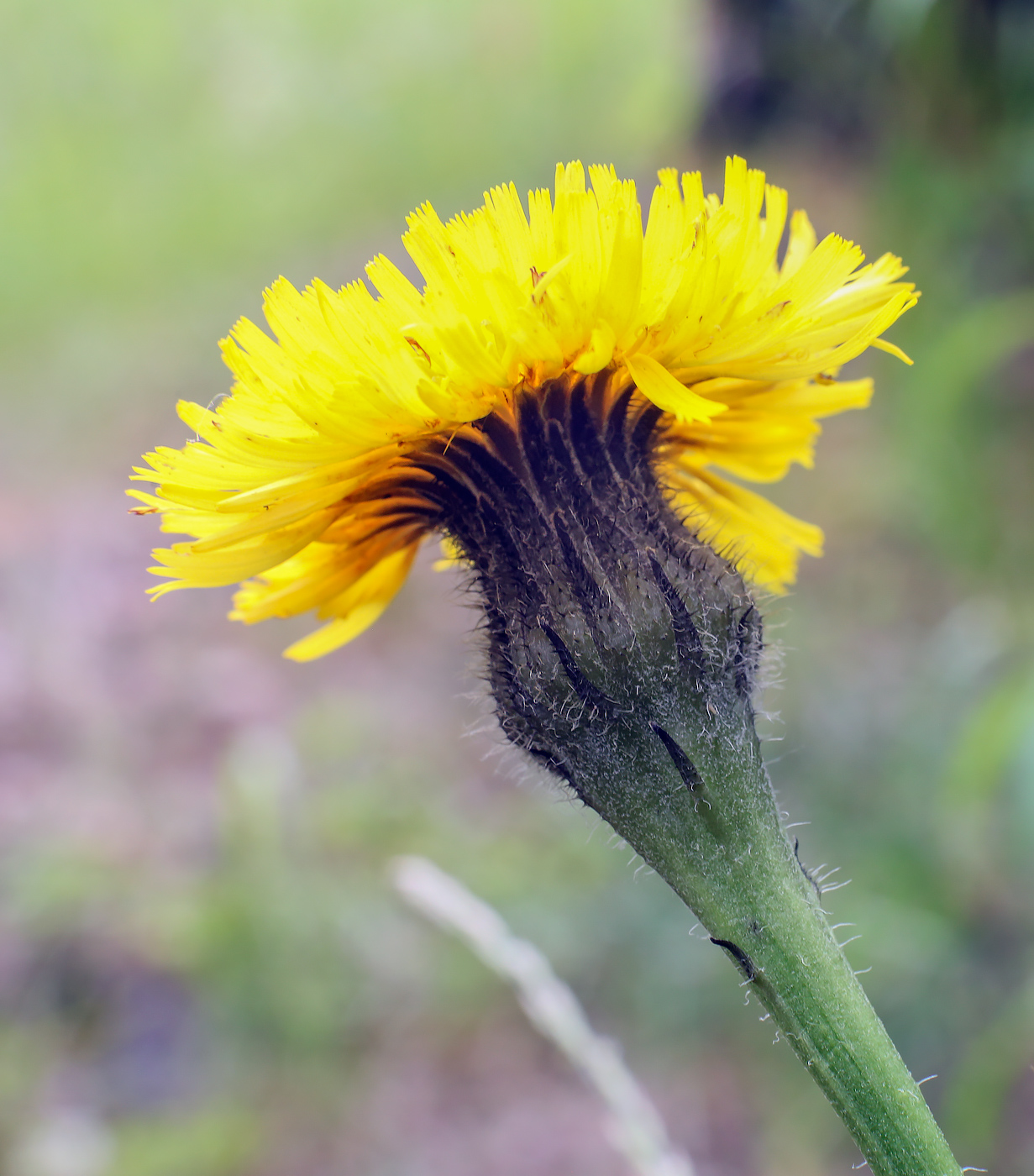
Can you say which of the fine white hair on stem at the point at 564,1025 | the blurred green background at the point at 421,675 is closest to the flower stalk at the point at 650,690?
the blurred green background at the point at 421,675

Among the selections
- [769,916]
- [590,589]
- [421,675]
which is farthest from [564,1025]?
[421,675]

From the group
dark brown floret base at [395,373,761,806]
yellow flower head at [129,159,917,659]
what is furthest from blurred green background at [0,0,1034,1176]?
yellow flower head at [129,159,917,659]

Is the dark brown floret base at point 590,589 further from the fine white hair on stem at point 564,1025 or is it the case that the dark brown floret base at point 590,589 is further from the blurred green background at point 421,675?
the fine white hair on stem at point 564,1025

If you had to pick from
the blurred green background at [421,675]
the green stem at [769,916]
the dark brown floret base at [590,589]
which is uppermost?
the blurred green background at [421,675]

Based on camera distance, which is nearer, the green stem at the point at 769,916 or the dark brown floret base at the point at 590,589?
the green stem at the point at 769,916

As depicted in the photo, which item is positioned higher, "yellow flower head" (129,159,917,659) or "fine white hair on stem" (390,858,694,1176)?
"yellow flower head" (129,159,917,659)

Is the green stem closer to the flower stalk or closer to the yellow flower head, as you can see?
the flower stalk

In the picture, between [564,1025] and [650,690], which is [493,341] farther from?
[564,1025]
